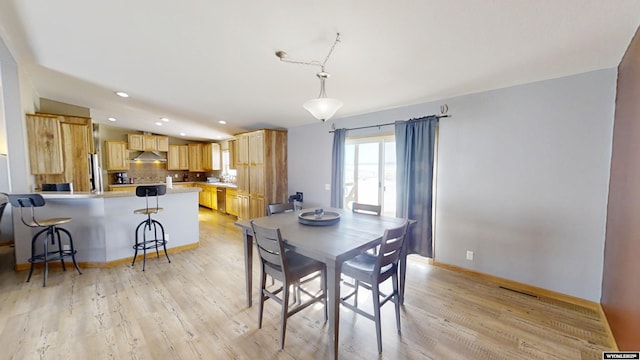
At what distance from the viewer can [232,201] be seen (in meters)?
6.53

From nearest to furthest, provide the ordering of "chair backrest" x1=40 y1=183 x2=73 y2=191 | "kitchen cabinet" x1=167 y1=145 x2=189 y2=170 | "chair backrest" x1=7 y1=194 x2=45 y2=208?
"chair backrest" x1=7 y1=194 x2=45 y2=208, "chair backrest" x1=40 y1=183 x2=73 y2=191, "kitchen cabinet" x1=167 y1=145 x2=189 y2=170

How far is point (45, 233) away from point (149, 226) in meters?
1.23

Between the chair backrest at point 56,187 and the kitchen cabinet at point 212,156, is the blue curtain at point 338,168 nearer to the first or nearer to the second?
the chair backrest at point 56,187

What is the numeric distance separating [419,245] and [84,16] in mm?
4305

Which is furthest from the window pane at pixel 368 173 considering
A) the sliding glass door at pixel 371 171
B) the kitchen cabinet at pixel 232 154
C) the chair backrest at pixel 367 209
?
the kitchen cabinet at pixel 232 154

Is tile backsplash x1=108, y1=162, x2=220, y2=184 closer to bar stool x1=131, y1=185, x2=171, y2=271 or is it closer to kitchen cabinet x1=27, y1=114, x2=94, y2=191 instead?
kitchen cabinet x1=27, y1=114, x2=94, y2=191

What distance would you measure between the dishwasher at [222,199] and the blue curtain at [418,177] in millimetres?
5202

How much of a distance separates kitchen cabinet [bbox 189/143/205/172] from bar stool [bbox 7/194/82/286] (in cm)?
521

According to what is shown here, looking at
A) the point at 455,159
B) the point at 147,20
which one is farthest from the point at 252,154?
the point at 455,159

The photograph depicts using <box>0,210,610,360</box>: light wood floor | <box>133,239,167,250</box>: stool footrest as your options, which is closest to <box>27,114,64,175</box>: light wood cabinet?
<box>0,210,610,360</box>: light wood floor

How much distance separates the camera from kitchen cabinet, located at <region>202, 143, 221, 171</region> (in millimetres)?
8016

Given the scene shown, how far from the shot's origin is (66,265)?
3.36m

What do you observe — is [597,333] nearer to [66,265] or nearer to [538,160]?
[538,160]

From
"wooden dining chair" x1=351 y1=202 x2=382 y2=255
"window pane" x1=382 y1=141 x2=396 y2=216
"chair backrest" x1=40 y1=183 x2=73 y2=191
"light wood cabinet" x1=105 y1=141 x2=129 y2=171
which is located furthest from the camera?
"light wood cabinet" x1=105 y1=141 x2=129 y2=171
